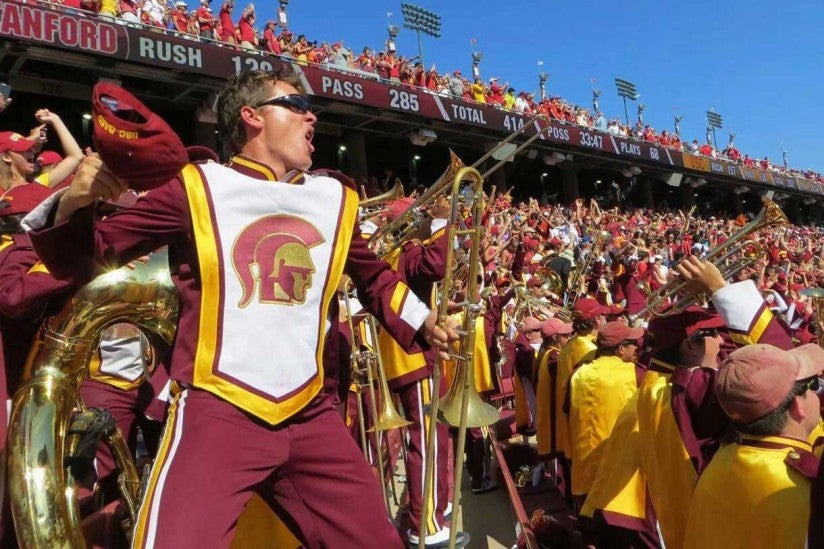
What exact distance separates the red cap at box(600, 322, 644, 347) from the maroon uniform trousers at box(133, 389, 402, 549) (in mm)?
2672

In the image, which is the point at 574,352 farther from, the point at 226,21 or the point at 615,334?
the point at 226,21

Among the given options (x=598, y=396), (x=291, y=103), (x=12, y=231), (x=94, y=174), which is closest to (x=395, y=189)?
(x=598, y=396)

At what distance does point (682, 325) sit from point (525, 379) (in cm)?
377

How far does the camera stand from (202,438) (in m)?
1.78

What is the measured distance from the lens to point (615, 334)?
4.29 m

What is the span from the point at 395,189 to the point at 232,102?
2303mm

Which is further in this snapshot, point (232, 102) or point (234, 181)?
point (232, 102)

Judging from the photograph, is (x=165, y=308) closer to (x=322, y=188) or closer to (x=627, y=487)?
(x=322, y=188)

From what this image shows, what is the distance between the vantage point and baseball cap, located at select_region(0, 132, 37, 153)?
2941 mm

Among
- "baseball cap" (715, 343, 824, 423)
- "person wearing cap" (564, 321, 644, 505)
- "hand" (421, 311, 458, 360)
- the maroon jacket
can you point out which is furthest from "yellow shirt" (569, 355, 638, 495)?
the maroon jacket

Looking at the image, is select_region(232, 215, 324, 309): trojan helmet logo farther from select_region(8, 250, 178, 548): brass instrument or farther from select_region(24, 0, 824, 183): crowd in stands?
A: select_region(24, 0, 824, 183): crowd in stands

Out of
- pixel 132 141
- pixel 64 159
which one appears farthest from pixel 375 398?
pixel 132 141

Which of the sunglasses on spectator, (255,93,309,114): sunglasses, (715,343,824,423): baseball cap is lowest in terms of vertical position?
(715,343,824,423): baseball cap

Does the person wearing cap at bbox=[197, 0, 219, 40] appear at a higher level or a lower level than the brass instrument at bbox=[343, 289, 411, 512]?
higher
